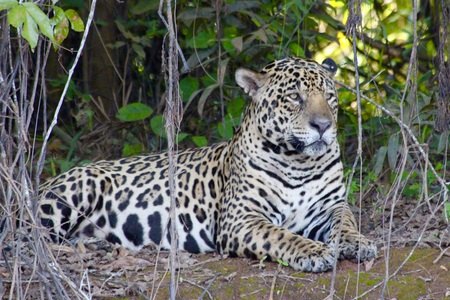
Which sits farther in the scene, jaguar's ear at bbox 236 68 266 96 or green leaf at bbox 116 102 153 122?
green leaf at bbox 116 102 153 122

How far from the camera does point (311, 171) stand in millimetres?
7801

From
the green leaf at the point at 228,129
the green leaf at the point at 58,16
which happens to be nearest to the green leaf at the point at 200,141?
the green leaf at the point at 228,129

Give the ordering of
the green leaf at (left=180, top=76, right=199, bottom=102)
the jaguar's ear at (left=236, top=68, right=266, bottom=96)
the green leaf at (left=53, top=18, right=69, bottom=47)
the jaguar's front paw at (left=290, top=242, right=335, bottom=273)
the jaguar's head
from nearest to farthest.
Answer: the green leaf at (left=53, top=18, right=69, bottom=47) → the jaguar's front paw at (left=290, top=242, right=335, bottom=273) → the jaguar's head → the jaguar's ear at (left=236, top=68, right=266, bottom=96) → the green leaf at (left=180, top=76, right=199, bottom=102)

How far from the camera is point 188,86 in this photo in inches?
394

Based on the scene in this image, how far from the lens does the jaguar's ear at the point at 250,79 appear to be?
7.97 m

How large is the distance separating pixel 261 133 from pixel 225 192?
2.22 feet

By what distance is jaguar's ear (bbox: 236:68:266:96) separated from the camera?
7969 mm

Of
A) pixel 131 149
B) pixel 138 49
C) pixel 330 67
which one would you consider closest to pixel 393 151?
pixel 330 67

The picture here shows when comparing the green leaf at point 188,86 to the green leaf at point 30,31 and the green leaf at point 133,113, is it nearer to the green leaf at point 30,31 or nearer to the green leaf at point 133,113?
the green leaf at point 133,113

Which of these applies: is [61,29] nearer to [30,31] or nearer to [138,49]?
[30,31]

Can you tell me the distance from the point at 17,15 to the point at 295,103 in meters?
3.39

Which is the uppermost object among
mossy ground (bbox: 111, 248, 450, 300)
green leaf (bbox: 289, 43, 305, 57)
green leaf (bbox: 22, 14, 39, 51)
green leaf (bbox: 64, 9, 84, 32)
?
green leaf (bbox: 64, 9, 84, 32)

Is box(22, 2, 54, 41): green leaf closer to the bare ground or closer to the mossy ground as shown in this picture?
the bare ground

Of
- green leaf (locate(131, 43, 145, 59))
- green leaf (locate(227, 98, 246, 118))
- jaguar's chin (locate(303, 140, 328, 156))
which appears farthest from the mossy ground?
green leaf (locate(131, 43, 145, 59))
